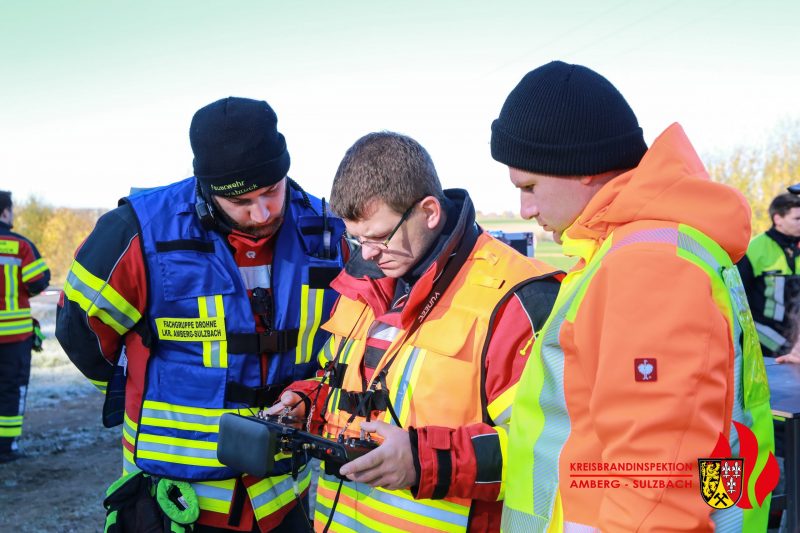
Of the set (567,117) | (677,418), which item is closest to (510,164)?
(567,117)

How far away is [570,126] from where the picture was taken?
1.75 m

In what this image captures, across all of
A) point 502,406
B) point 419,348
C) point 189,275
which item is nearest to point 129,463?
point 189,275

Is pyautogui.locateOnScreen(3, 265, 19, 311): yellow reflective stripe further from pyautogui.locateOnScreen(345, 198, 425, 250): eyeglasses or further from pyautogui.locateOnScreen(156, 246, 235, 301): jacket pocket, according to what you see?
pyautogui.locateOnScreen(345, 198, 425, 250): eyeglasses

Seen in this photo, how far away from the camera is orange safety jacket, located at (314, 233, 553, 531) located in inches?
84.6

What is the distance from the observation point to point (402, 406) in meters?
2.24

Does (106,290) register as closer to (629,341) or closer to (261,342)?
(261,342)

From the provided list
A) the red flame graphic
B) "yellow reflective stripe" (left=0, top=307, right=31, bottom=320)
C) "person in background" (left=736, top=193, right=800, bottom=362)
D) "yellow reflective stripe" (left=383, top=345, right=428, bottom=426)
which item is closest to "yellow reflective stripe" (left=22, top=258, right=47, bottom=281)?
"yellow reflective stripe" (left=0, top=307, right=31, bottom=320)

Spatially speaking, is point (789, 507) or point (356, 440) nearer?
point (356, 440)

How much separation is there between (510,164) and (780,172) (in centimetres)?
2498

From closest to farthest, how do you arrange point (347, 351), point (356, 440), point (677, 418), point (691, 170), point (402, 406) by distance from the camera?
point (677, 418) → point (691, 170) → point (356, 440) → point (402, 406) → point (347, 351)

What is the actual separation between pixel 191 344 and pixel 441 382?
1280 mm

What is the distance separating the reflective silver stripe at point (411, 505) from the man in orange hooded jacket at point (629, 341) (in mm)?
414

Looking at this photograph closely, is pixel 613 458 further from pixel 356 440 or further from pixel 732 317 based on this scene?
pixel 356 440

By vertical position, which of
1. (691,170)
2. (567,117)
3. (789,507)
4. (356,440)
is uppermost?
(567,117)
